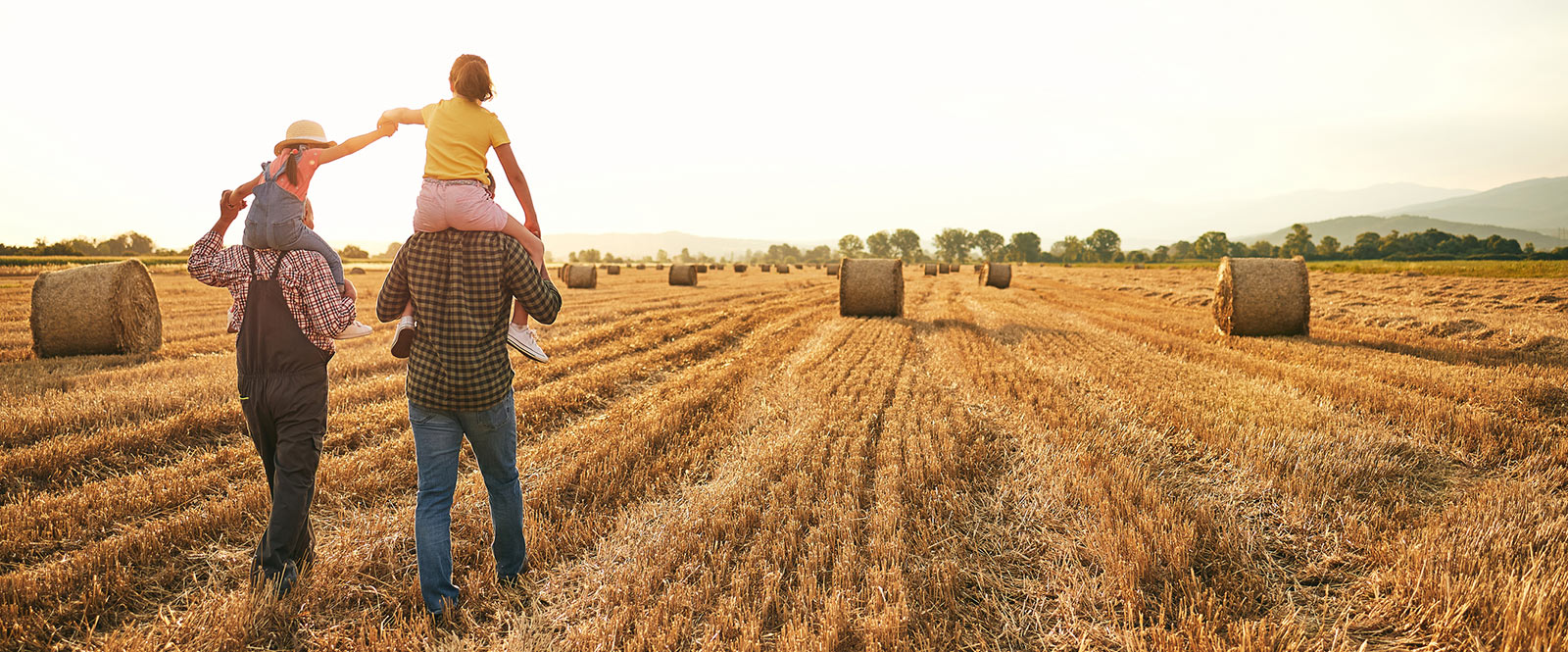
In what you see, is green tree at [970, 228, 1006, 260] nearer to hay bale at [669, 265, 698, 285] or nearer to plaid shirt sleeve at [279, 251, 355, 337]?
hay bale at [669, 265, 698, 285]

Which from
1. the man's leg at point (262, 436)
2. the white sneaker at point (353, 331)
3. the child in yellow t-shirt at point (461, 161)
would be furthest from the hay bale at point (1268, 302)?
the man's leg at point (262, 436)

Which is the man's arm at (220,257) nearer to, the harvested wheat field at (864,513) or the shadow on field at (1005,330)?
the harvested wheat field at (864,513)

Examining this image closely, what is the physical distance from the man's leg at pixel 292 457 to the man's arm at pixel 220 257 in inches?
25.1

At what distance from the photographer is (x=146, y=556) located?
3.57 metres

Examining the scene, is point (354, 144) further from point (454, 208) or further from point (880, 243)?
point (880, 243)

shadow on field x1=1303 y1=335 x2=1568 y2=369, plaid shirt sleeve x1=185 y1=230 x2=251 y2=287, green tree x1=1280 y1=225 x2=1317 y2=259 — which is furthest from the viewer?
green tree x1=1280 y1=225 x2=1317 y2=259

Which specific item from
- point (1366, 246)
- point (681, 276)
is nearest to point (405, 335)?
point (681, 276)

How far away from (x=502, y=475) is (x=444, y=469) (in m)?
0.27

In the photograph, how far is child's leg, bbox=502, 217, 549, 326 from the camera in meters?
3.12

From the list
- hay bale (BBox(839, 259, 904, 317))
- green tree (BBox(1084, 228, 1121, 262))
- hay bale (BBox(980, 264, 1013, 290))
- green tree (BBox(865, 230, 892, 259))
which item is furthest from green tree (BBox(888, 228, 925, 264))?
hay bale (BBox(839, 259, 904, 317))

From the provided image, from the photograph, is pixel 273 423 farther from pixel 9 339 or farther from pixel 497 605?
pixel 9 339

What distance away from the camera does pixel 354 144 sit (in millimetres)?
3391

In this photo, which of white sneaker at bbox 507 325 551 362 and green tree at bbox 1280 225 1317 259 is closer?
white sneaker at bbox 507 325 551 362

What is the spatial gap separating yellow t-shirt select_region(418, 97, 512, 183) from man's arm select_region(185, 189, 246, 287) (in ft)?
4.20
